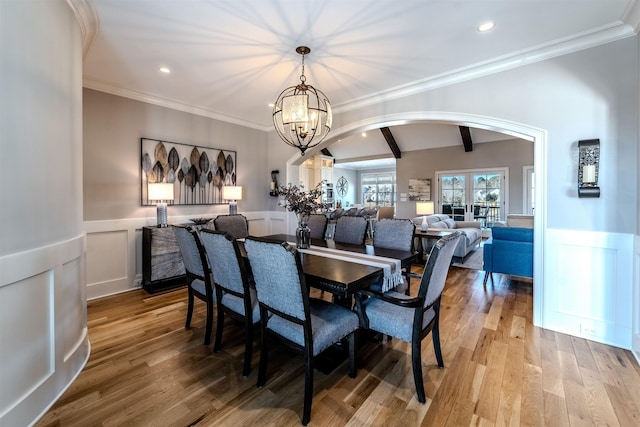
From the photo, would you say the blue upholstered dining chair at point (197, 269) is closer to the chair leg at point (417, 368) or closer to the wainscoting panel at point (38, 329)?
the wainscoting panel at point (38, 329)

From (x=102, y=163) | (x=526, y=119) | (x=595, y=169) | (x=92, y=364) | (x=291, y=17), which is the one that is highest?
(x=291, y=17)

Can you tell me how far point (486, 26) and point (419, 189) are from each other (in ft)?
23.9

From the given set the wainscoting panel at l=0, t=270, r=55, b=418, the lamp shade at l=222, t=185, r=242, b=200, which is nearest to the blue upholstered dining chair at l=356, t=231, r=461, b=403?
the wainscoting panel at l=0, t=270, r=55, b=418

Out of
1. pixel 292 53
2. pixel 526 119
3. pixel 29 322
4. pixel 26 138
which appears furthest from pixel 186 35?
pixel 526 119

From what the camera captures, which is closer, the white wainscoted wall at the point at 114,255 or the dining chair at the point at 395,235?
the dining chair at the point at 395,235

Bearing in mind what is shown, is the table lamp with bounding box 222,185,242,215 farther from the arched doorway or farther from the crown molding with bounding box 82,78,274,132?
the arched doorway

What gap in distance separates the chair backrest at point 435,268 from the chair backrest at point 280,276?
2.48ft

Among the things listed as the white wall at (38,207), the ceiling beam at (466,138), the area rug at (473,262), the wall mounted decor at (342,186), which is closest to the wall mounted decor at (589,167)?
the area rug at (473,262)

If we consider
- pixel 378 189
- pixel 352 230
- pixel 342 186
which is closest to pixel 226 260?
pixel 352 230

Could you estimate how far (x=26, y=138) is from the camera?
5.11 feet

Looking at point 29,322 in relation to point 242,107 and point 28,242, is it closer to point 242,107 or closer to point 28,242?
point 28,242

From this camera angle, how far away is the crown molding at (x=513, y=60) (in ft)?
7.97

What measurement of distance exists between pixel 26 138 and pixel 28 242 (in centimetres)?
58

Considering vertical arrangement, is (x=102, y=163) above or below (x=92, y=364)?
above
